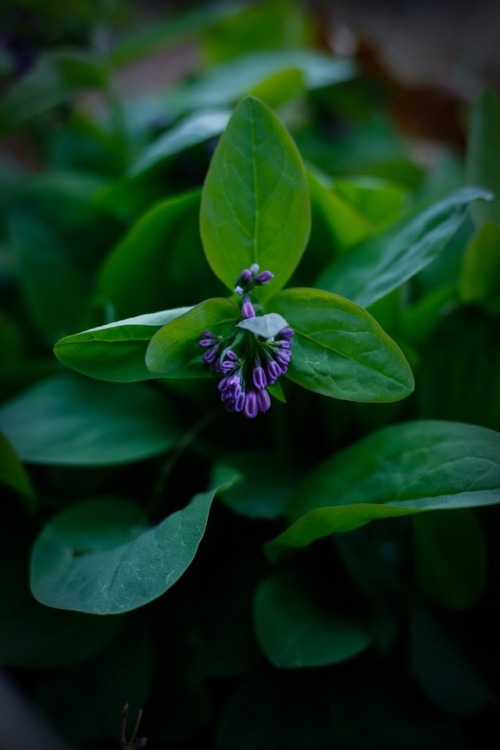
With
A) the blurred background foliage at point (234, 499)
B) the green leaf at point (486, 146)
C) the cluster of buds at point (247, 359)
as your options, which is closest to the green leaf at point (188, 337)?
the cluster of buds at point (247, 359)

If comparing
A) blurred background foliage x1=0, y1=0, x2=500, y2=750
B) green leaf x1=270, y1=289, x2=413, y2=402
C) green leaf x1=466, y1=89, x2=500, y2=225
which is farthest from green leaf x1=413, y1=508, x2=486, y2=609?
green leaf x1=466, y1=89, x2=500, y2=225

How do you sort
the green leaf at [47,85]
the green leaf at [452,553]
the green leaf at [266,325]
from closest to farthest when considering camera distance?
the green leaf at [266,325]
the green leaf at [452,553]
the green leaf at [47,85]

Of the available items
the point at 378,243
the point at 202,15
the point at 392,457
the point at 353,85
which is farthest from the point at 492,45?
the point at 392,457

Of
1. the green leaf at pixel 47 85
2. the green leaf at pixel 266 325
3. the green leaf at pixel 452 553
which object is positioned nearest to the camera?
the green leaf at pixel 266 325

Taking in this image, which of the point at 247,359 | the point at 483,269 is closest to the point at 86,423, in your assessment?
the point at 247,359

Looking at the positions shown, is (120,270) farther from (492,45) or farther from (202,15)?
(492,45)

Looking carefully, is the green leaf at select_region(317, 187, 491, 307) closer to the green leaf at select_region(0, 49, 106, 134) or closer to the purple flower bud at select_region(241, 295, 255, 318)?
the purple flower bud at select_region(241, 295, 255, 318)

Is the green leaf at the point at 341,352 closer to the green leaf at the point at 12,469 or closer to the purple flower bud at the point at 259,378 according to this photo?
the purple flower bud at the point at 259,378
